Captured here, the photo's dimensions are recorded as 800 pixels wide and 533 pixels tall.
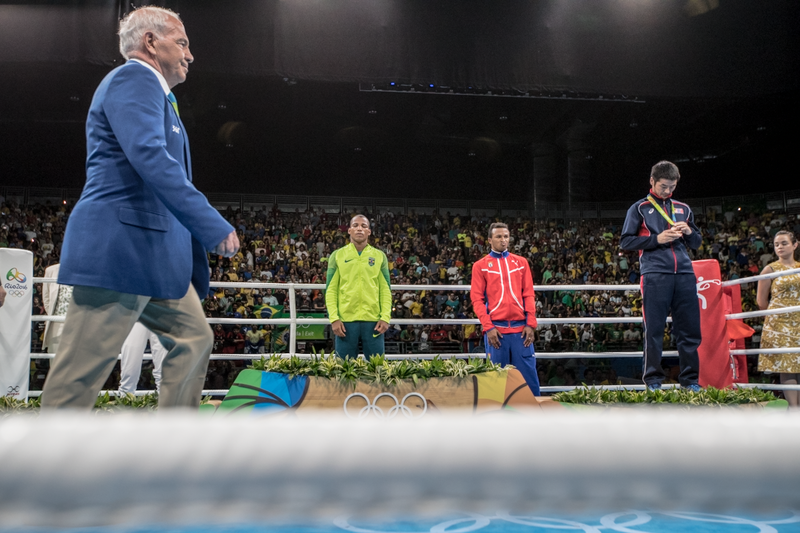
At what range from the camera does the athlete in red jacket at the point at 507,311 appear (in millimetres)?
4375

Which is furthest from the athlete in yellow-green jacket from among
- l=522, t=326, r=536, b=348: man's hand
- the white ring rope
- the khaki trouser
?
the white ring rope

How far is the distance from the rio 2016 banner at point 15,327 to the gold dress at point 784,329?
5086mm

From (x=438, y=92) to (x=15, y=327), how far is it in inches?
299

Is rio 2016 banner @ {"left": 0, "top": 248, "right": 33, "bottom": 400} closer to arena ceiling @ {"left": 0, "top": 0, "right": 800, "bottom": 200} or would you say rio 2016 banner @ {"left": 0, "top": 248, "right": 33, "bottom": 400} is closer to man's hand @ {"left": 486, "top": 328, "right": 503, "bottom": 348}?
man's hand @ {"left": 486, "top": 328, "right": 503, "bottom": 348}

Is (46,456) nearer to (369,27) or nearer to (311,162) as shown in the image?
(369,27)

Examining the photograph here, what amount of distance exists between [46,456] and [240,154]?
15052 millimetres

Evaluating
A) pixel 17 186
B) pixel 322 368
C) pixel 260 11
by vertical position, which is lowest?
pixel 322 368

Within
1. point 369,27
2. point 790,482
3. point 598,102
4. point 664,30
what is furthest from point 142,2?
point 790,482

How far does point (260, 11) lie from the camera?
8.22 meters

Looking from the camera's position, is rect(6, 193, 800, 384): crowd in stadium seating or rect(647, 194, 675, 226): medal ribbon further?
rect(6, 193, 800, 384): crowd in stadium seating

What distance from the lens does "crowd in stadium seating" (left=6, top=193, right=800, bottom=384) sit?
995 cm

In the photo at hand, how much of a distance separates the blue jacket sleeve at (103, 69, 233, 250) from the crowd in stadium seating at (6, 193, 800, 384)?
7319 mm

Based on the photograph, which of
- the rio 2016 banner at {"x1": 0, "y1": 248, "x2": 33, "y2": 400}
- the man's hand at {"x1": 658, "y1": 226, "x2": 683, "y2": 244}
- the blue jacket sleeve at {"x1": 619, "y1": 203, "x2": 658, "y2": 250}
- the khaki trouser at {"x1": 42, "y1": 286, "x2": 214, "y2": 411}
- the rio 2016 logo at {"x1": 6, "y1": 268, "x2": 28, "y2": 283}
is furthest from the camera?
the rio 2016 logo at {"x1": 6, "y1": 268, "x2": 28, "y2": 283}

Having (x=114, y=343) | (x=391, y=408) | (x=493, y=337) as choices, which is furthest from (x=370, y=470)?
(x=493, y=337)
